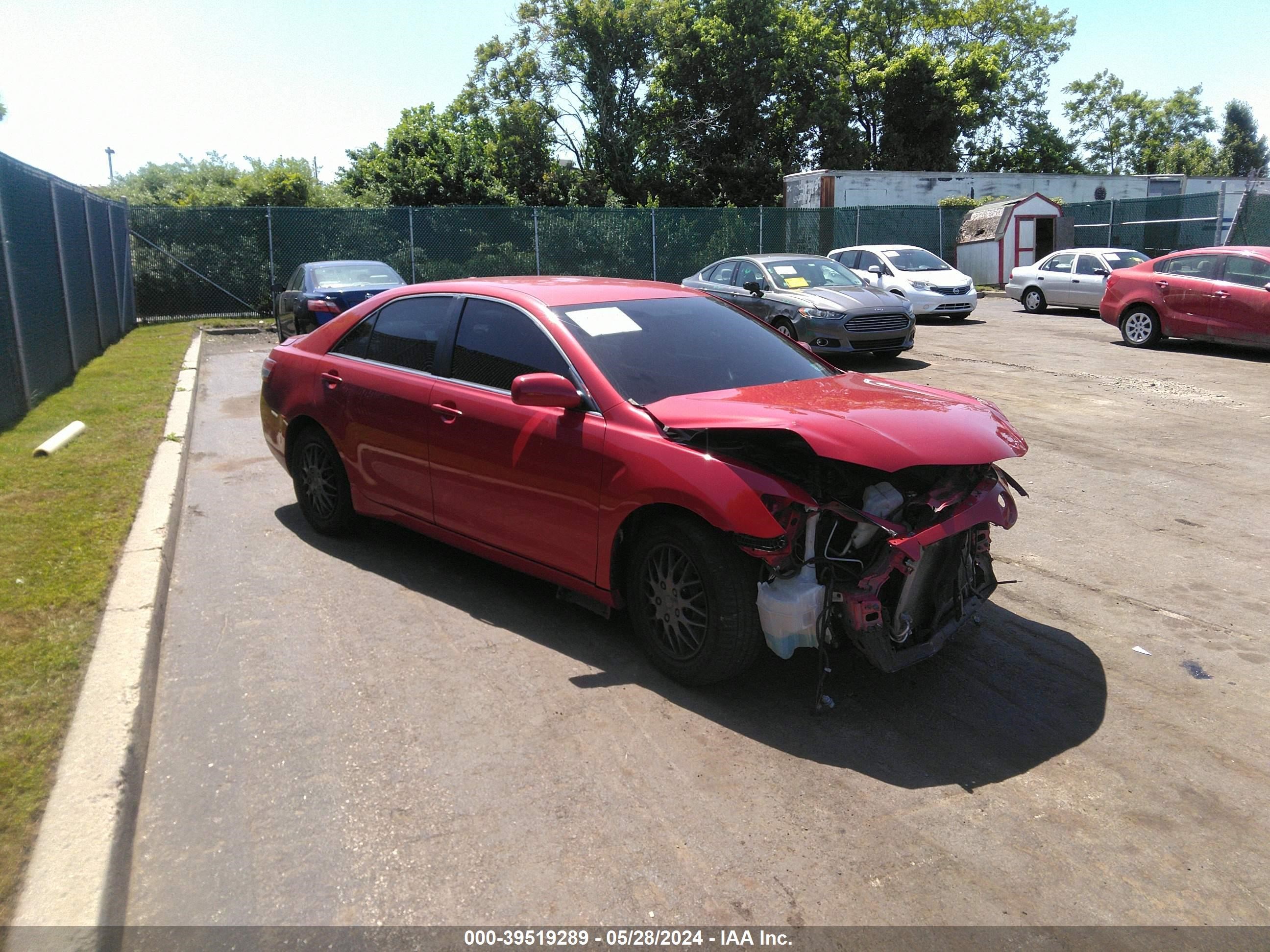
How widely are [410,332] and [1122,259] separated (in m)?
18.8

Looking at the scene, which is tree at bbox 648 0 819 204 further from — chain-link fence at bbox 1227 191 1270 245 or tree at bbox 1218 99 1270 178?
tree at bbox 1218 99 1270 178

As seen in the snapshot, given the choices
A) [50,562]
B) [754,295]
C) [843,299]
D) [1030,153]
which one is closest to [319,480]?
[50,562]

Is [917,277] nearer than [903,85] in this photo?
Yes

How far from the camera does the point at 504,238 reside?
2484 cm

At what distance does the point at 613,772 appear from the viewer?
11.9ft

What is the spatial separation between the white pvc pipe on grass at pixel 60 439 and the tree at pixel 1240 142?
95.8 metres

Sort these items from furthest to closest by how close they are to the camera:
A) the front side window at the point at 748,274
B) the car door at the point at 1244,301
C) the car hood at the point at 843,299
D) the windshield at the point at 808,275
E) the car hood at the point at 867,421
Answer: the front side window at the point at 748,274
the windshield at the point at 808,275
the car door at the point at 1244,301
the car hood at the point at 843,299
the car hood at the point at 867,421

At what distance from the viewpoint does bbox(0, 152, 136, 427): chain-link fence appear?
32.1ft

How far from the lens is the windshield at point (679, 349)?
4.68 m

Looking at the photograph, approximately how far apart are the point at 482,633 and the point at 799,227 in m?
26.2

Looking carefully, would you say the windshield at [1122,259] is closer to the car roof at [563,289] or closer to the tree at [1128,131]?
the car roof at [563,289]

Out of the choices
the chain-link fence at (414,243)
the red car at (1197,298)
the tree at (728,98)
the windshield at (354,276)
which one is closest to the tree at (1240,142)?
the tree at (728,98)

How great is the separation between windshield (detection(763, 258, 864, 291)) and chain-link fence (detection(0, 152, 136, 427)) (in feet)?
30.6

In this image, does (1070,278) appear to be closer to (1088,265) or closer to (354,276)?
(1088,265)
